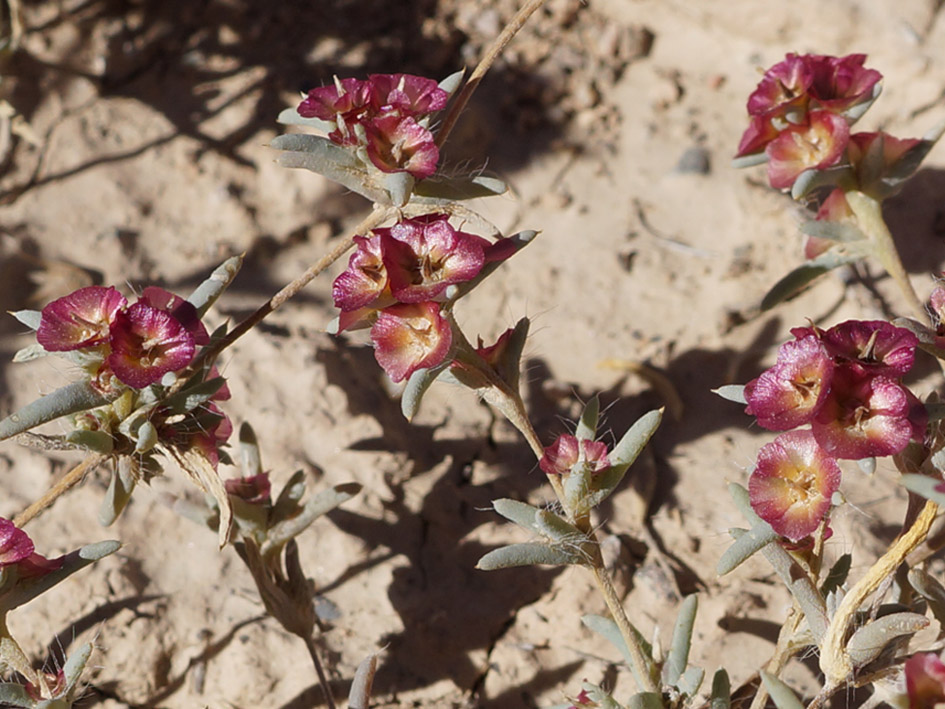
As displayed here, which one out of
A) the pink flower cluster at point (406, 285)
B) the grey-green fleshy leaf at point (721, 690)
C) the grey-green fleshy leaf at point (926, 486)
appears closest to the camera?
the grey-green fleshy leaf at point (926, 486)

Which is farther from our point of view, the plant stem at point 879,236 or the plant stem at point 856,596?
the plant stem at point 879,236

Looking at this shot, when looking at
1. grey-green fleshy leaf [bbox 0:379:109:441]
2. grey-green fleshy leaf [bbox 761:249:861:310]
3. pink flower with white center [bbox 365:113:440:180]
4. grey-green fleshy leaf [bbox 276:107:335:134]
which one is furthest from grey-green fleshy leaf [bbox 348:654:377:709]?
grey-green fleshy leaf [bbox 761:249:861:310]

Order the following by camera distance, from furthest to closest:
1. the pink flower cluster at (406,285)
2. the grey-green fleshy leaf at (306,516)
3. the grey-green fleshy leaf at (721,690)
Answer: the grey-green fleshy leaf at (306,516)
the grey-green fleshy leaf at (721,690)
the pink flower cluster at (406,285)

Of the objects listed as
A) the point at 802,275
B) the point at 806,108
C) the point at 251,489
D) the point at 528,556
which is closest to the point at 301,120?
the point at 251,489

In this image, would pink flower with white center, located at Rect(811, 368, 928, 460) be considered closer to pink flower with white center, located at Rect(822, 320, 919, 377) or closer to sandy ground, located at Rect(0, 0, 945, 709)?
pink flower with white center, located at Rect(822, 320, 919, 377)

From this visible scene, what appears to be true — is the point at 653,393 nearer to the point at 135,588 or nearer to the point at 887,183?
the point at 887,183

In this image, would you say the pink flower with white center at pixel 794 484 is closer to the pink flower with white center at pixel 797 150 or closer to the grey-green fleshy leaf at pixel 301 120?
the pink flower with white center at pixel 797 150

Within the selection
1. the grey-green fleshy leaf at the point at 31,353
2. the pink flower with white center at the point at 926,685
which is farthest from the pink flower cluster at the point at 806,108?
the grey-green fleshy leaf at the point at 31,353

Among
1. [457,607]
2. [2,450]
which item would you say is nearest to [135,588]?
[2,450]
